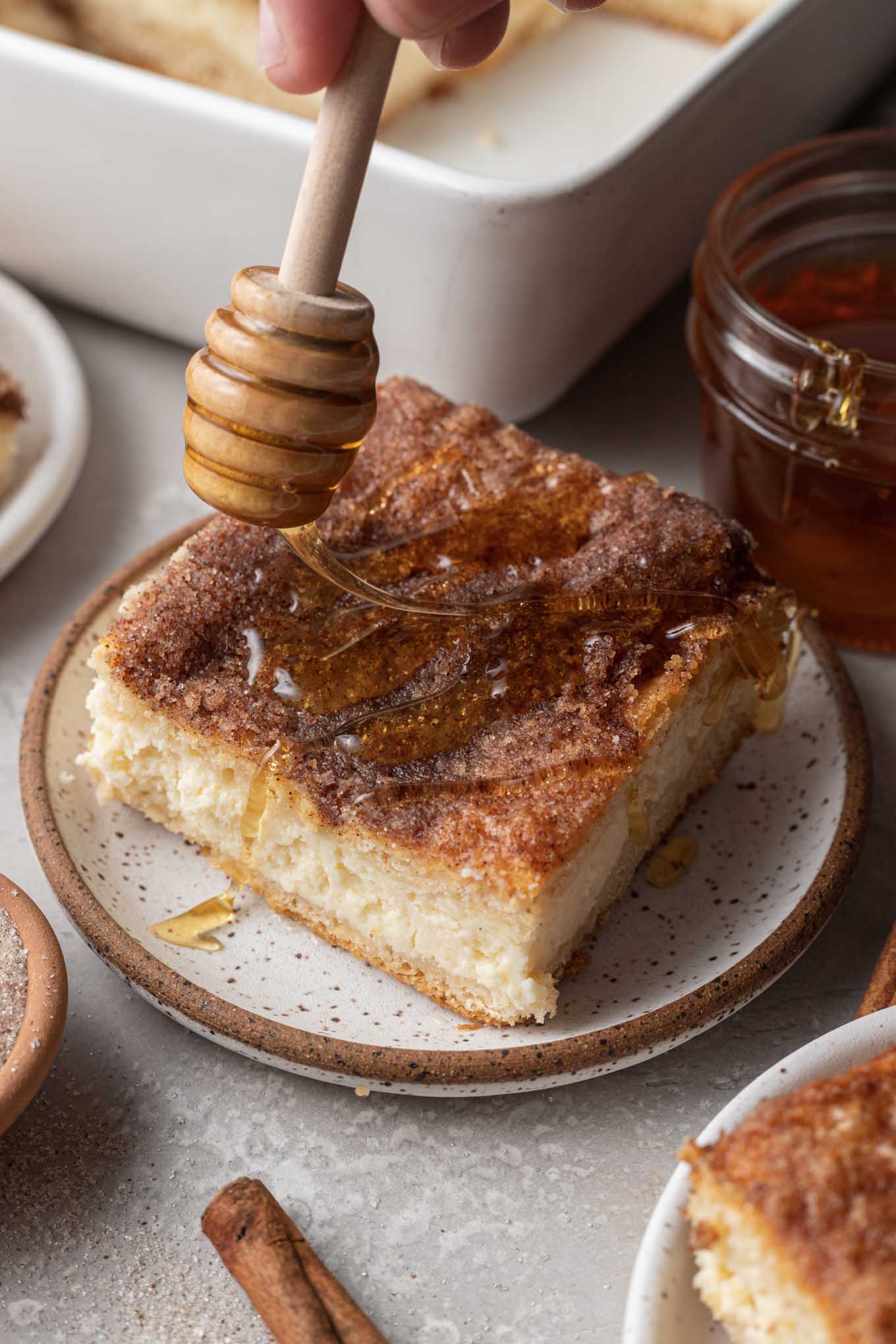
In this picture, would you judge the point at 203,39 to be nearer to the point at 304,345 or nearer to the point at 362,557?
the point at 362,557

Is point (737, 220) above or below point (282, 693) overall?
above

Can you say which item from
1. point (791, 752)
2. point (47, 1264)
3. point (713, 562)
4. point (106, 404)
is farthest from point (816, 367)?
point (47, 1264)

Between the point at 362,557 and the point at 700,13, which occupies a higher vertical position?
the point at 700,13

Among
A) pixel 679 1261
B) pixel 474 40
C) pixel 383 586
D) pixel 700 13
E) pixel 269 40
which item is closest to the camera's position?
pixel 679 1261

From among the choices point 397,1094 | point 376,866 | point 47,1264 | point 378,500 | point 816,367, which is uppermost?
point 816,367

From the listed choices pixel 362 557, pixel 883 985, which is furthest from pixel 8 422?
pixel 883 985

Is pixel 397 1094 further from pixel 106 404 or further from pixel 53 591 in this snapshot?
pixel 106 404

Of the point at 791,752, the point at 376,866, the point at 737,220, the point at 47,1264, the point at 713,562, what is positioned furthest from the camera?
the point at 737,220
